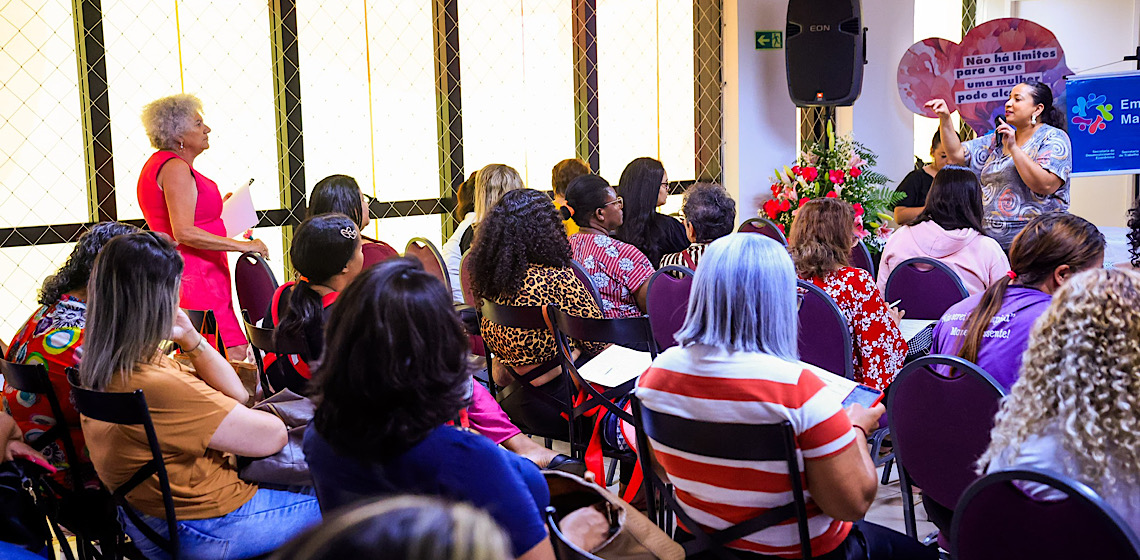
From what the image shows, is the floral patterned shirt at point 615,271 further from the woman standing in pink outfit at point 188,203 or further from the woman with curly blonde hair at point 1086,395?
the woman with curly blonde hair at point 1086,395

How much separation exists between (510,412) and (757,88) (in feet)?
14.5

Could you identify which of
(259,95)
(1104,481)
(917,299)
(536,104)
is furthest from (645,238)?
(1104,481)

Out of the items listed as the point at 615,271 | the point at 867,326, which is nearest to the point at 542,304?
the point at 615,271

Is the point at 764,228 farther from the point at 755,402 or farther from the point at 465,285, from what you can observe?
the point at 755,402

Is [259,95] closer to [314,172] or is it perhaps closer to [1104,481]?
[314,172]

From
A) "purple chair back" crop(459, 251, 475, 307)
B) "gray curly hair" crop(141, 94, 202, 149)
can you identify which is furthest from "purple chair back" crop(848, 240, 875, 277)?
"gray curly hair" crop(141, 94, 202, 149)

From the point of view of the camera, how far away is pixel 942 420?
6.91 ft

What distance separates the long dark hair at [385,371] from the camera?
150 cm

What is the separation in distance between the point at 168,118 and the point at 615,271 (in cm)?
200

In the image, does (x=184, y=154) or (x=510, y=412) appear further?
(x=184, y=154)

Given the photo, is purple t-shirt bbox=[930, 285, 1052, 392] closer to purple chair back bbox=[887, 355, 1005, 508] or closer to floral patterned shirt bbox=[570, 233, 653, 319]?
purple chair back bbox=[887, 355, 1005, 508]

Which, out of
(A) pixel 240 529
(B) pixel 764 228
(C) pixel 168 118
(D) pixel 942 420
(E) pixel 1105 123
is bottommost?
(A) pixel 240 529

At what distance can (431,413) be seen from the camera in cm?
151

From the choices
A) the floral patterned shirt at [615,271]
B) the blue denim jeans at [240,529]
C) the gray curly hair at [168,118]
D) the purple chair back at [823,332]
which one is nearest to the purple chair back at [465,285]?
the floral patterned shirt at [615,271]
